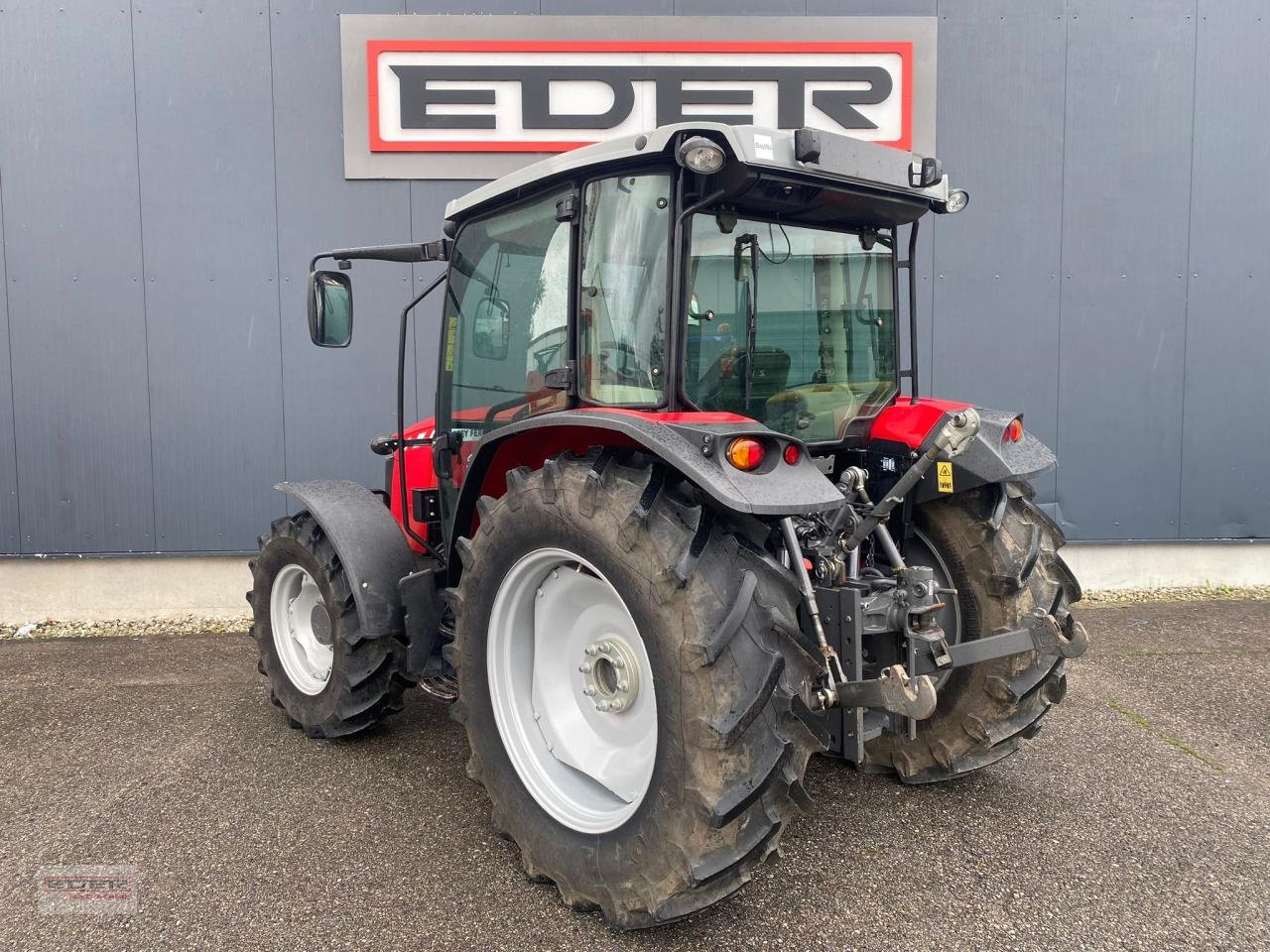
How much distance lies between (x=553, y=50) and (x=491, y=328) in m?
3.04

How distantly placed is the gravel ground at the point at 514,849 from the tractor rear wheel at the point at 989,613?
0.21m

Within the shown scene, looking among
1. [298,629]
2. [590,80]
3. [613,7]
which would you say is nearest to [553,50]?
[590,80]

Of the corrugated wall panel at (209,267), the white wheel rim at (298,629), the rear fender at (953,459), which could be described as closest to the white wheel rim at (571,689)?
the rear fender at (953,459)

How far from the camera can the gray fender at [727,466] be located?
182cm

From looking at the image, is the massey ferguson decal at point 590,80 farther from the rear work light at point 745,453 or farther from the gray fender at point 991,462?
the rear work light at point 745,453

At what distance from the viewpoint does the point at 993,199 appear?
17.4 feet

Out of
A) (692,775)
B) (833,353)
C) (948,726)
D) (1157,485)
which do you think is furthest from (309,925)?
(1157,485)

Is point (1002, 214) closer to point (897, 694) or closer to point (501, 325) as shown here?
point (501, 325)

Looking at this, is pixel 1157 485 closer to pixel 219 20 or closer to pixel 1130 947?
pixel 1130 947

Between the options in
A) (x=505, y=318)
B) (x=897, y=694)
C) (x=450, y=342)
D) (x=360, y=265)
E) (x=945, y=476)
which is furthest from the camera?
(x=360, y=265)

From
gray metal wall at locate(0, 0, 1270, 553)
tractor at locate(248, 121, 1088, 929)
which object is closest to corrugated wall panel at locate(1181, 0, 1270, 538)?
gray metal wall at locate(0, 0, 1270, 553)

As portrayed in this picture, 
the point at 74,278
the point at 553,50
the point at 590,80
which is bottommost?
the point at 74,278

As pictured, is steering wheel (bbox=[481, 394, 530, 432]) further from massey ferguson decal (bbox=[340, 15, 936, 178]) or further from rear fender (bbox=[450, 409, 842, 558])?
massey ferguson decal (bbox=[340, 15, 936, 178])

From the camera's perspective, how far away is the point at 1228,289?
5.38m
